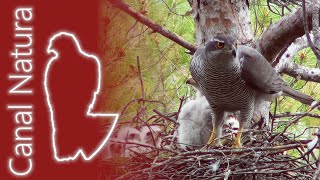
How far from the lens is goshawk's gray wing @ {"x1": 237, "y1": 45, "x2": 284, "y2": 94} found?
2.54 metres

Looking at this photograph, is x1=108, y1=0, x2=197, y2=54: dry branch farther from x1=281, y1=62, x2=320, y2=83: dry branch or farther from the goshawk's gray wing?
x1=281, y1=62, x2=320, y2=83: dry branch

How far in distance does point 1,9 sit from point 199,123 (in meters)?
0.94

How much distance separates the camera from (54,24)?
2.73m

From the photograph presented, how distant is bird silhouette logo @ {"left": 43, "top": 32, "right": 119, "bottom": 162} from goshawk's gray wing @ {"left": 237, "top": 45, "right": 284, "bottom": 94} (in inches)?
21.5

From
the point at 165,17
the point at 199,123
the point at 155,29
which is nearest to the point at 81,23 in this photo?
the point at 155,29

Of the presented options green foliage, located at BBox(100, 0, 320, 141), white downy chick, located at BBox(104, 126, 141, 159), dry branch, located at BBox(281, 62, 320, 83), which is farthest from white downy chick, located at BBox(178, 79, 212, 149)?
dry branch, located at BBox(281, 62, 320, 83)

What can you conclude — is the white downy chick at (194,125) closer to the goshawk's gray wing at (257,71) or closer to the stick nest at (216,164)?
A: the goshawk's gray wing at (257,71)

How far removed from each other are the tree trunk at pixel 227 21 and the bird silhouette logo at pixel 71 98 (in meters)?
0.56

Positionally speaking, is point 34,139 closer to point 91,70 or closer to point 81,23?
point 91,70

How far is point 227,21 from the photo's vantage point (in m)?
2.84

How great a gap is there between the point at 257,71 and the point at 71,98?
72cm

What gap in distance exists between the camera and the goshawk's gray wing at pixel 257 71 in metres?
2.54

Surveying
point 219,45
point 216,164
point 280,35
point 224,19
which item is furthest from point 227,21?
point 216,164

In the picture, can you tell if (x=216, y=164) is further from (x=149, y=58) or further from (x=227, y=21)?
(x=149, y=58)
